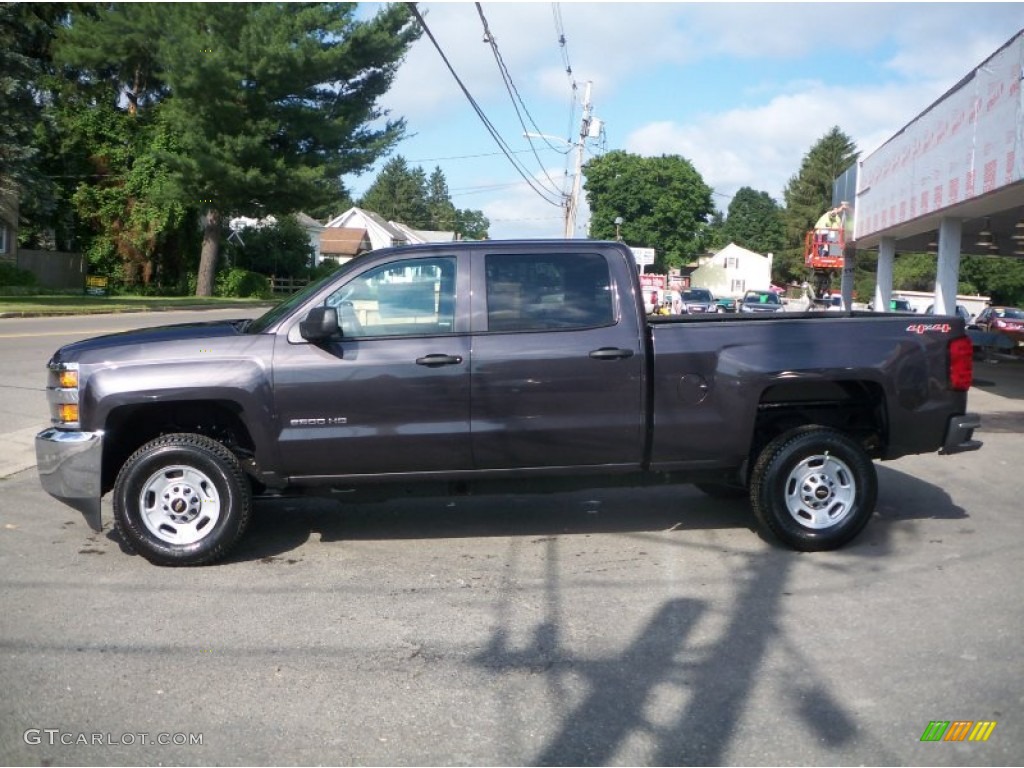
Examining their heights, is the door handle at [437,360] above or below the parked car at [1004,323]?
above

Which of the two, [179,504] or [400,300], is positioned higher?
[400,300]

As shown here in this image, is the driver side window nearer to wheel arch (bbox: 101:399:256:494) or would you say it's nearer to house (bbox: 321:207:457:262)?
wheel arch (bbox: 101:399:256:494)

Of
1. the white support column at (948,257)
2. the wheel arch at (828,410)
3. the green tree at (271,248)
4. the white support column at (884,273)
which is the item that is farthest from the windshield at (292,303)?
the green tree at (271,248)

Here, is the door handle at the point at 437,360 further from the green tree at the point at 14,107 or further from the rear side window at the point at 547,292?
the green tree at the point at 14,107

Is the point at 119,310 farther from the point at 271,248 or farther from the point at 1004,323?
the point at 1004,323

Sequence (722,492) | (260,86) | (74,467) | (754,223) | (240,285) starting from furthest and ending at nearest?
(754,223) < (240,285) < (260,86) < (722,492) < (74,467)

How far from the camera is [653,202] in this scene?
83.1 m

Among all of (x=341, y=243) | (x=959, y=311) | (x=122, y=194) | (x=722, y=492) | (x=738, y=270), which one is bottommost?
(x=722, y=492)

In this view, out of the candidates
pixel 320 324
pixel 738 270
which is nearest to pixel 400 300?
pixel 320 324

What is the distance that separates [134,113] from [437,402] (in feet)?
147

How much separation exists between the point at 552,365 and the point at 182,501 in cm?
247

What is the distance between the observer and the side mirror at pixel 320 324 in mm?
5812

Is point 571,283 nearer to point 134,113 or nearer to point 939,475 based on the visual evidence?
point 939,475

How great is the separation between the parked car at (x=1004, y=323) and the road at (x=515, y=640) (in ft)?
56.3
